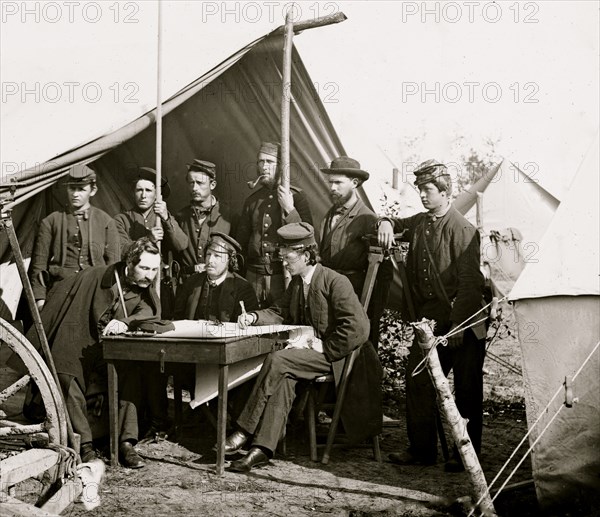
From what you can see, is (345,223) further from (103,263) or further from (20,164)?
(20,164)

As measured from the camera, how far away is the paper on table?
4.53m

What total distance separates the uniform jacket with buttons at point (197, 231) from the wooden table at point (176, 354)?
1575 mm

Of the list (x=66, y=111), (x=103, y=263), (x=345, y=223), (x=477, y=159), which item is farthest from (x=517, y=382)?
(x=477, y=159)

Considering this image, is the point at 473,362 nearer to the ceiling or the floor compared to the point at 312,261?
nearer to the floor

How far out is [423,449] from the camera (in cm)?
484

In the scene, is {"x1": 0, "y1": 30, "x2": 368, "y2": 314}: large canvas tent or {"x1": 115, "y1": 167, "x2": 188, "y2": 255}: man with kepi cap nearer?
{"x1": 115, "y1": 167, "x2": 188, "y2": 255}: man with kepi cap

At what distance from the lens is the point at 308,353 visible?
15.9 ft

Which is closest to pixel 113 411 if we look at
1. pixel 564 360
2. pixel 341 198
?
pixel 341 198

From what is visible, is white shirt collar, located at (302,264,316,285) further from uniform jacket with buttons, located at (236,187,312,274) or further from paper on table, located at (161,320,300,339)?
uniform jacket with buttons, located at (236,187,312,274)

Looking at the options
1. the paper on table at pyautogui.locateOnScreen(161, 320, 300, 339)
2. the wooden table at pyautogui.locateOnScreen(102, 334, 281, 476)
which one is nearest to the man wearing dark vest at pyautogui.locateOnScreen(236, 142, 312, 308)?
the paper on table at pyautogui.locateOnScreen(161, 320, 300, 339)

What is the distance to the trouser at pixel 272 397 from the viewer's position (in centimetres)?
461

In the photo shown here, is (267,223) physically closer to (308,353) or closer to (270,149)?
(270,149)

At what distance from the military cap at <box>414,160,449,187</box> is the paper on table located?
1243 mm

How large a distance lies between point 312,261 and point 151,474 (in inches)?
65.5
